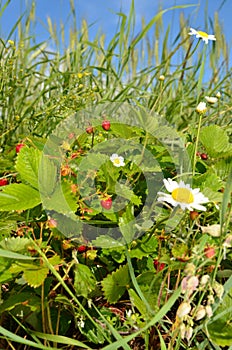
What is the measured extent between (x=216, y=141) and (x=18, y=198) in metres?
0.47

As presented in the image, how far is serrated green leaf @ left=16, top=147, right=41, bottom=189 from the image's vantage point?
31.4 inches

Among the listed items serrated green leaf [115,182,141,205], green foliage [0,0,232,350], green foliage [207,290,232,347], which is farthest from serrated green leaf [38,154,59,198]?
green foliage [207,290,232,347]

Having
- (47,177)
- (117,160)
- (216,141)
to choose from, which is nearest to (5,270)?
(47,177)

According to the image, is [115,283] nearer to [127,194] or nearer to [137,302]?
[137,302]

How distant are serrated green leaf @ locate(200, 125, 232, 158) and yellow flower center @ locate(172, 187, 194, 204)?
0.35m

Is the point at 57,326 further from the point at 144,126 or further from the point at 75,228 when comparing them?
the point at 144,126

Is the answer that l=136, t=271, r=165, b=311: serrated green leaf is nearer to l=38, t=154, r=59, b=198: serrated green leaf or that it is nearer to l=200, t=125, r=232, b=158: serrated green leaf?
l=38, t=154, r=59, b=198: serrated green leaf

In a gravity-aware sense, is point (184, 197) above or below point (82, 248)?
above

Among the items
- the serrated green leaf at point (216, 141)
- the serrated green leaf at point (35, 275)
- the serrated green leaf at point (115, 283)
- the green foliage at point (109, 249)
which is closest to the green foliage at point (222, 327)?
the green foliage at point (109, 249)

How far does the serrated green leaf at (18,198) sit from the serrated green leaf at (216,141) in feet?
1.40

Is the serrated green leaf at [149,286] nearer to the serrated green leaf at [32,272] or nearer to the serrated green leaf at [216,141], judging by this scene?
the serrated green leaf at [32,272]

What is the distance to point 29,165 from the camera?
820 millimetres

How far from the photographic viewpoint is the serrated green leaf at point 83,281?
72 cm

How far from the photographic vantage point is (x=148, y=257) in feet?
2.74
